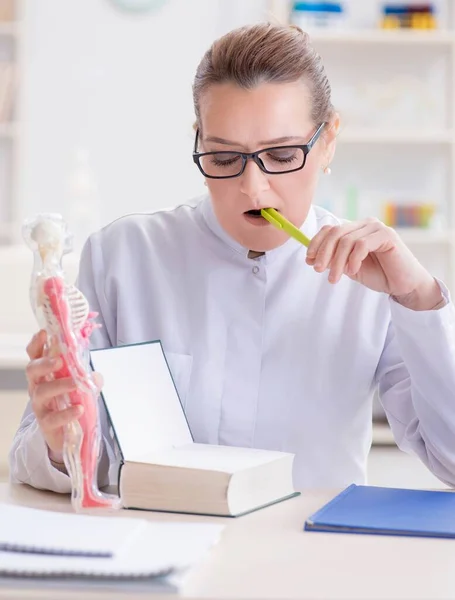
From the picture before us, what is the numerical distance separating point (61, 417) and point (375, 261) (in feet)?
1.79

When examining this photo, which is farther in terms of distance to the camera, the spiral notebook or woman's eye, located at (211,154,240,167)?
woman's eye, located at (211,154,240,167)

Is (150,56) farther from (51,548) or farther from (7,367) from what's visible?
(51,548)

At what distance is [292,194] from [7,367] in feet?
4.71

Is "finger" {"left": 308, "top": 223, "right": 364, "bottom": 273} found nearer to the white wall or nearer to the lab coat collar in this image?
the lab coat collar

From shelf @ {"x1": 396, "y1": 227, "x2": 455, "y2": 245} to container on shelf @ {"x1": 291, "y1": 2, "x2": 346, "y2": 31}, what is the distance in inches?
39.5

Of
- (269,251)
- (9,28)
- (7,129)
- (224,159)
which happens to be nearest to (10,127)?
(7,129)

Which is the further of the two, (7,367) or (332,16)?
(332,16)

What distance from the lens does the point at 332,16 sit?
426cm

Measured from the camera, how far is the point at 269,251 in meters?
1.51

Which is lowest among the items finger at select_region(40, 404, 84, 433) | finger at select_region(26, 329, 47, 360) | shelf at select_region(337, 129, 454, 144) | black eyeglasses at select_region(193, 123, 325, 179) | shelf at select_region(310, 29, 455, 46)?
finger at select_region(40, 404, 84, 433)

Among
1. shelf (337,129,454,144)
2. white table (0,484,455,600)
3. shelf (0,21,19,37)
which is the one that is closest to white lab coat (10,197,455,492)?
white table (0,484,455,600)

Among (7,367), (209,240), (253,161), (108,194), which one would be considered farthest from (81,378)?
(108,194)

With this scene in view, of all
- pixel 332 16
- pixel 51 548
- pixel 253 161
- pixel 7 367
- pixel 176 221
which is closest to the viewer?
pixel 51 548

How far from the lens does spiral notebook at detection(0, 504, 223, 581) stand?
80 centimetres
